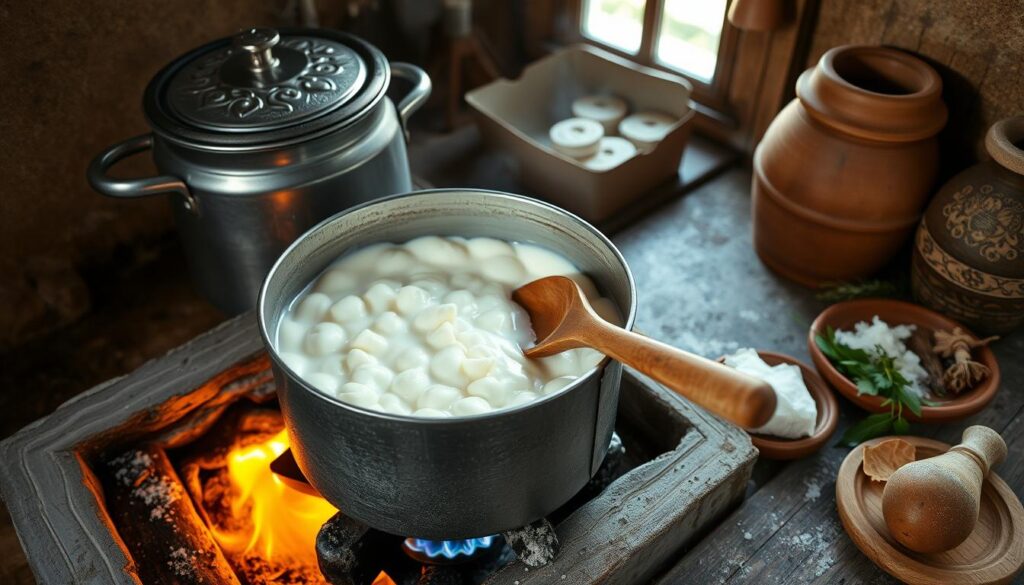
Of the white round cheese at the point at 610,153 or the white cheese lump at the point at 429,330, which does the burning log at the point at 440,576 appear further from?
the white round cheese at the point at 610,153

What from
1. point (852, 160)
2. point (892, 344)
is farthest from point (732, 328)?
point (852, 160)

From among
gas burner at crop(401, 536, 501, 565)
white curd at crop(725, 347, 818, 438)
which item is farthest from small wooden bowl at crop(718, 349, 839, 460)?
gas burner at crop(401, 536, 501, 565)

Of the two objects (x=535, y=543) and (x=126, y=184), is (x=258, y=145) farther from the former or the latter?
(x=535, y=543)

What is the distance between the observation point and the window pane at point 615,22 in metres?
2.60

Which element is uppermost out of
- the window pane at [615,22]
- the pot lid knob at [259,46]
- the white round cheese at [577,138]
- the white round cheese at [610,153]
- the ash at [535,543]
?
the pot lid knob at [259,46]

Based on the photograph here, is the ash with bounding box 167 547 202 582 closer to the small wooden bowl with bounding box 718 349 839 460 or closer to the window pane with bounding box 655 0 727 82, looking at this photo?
the small wooden bowl with bounding box 718 349 839 460

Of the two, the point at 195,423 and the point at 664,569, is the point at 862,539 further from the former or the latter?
the point at 195,423

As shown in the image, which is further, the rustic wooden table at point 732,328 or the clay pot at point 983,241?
the clay pot at point 983,241

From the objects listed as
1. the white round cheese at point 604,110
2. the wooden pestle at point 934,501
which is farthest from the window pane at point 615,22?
the wooden pestle at point 934,501

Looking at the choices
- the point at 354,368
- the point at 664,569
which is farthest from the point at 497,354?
the point at 664,569

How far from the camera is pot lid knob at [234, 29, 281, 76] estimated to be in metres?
1.61

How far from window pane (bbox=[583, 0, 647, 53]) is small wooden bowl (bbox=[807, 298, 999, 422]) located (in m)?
1.17

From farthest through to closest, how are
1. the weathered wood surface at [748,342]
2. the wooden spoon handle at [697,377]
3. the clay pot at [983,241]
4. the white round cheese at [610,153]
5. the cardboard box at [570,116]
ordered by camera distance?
1. the white round cheese at [610,153]
2. the cardboard box at [570,116]
3. the clay pot at [983,241]
4. the weathered wood surface at [748,342]
5. the wooden spoon handle at [697,377]

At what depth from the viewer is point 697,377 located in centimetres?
101
